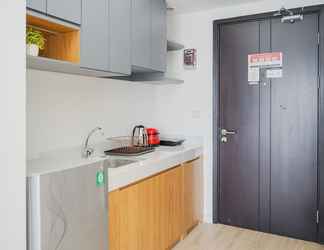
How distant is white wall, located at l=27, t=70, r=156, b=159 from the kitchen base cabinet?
668 mm

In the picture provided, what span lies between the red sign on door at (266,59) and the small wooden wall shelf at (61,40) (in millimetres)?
1938

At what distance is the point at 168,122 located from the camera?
367 centimetres

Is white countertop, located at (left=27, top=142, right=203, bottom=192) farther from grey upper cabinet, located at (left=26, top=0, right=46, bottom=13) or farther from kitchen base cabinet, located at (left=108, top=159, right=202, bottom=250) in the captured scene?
grey upper cabinet, located at (left=26, top=0, right=46, bottom=13)

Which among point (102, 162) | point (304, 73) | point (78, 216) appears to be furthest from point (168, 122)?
point (78, 216)

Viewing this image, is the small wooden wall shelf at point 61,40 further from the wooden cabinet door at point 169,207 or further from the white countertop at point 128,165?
the wooden cabinet door at point 169,207

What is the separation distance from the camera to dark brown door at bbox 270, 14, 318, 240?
116 inches

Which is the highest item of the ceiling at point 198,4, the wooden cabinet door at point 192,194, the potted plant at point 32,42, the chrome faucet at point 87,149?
the ceiling at point 198,4

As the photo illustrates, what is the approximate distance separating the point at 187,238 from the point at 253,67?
1.85 meters

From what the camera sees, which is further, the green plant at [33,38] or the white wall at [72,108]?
the white wall at [72,108]

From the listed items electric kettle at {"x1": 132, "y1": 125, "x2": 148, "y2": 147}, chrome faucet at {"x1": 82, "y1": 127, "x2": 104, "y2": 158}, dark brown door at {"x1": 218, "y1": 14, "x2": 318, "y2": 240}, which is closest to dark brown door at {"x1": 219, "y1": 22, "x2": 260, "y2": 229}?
dark brown door at {"x1": 218, "y1": 14, "x2": 318, "y2": 240}

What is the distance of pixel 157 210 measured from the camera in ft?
8.29

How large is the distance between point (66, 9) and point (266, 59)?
2089mm

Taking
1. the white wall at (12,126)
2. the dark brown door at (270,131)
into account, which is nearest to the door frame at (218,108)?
the dark brown door at (270,131)

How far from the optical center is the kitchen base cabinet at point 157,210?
6.76 ft
